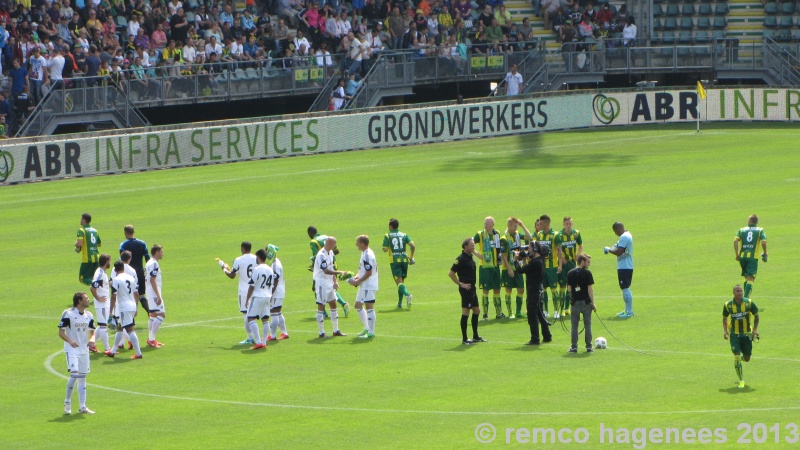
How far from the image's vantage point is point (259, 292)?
77.5ft

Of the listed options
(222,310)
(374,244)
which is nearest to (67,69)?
(374,244)

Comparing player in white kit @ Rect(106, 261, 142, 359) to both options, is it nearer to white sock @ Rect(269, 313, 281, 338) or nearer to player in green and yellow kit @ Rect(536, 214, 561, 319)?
A: white sock @ Rect(269, 313, 281, 338)

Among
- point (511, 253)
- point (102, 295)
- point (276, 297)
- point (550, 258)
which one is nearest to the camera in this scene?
point (102, 295)

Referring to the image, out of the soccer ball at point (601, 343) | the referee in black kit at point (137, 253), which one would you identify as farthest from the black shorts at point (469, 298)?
the referee in black kit at point (137, 253)

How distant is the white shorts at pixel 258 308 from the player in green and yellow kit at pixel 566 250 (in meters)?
5.57

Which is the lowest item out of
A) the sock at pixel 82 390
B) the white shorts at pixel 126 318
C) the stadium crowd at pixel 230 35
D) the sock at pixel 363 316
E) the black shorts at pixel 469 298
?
the sock at pixel 82 390

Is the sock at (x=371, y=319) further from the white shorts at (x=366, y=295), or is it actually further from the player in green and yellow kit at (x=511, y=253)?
the player in green and yellow kit at (x=511, y=253)

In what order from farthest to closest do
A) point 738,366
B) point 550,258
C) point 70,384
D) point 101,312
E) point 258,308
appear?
point 550,258 → point 258,308 → point 101,312 → point 738,366 → point 70,384

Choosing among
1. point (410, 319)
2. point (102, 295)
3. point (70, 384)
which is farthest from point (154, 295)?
point (410, 319)

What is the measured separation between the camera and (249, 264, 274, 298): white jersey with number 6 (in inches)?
928

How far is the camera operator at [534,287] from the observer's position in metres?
23.5

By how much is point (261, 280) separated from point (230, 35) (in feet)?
105

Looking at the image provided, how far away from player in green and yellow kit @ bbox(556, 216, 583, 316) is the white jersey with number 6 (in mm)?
5505

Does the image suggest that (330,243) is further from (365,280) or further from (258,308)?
(258,308)
